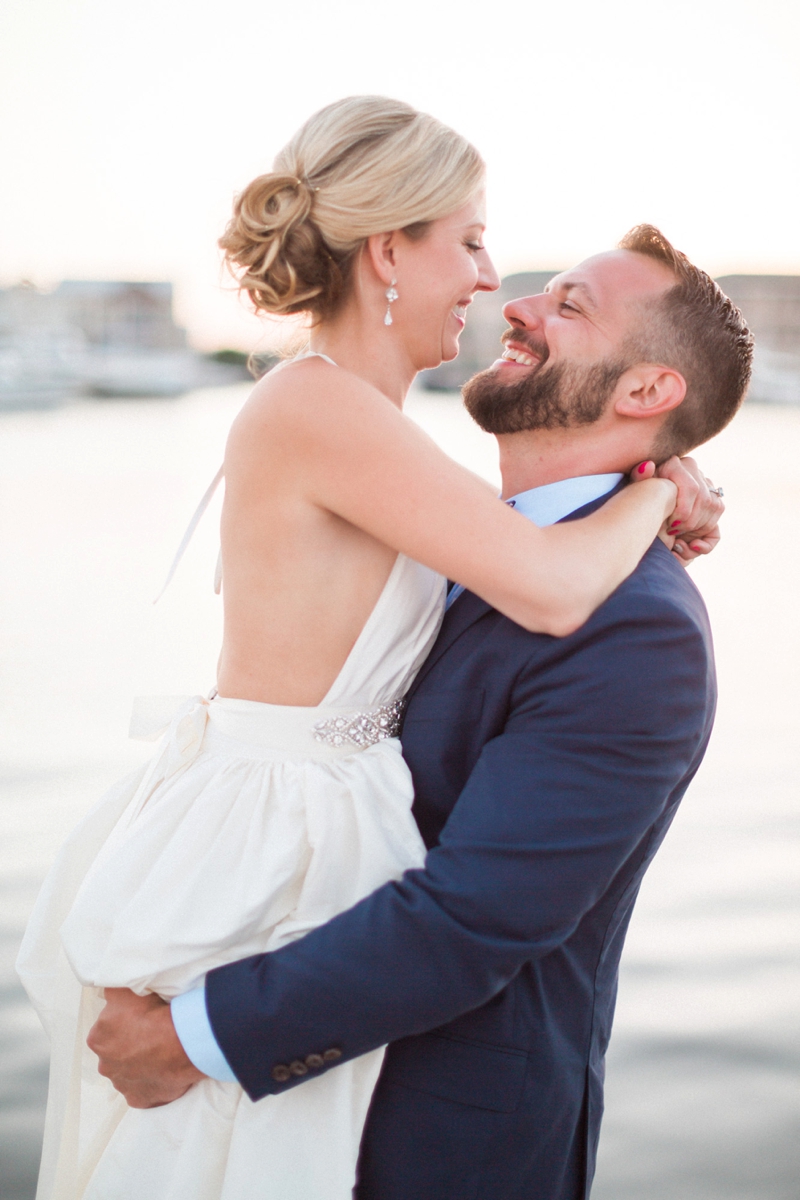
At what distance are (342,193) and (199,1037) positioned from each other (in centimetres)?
107

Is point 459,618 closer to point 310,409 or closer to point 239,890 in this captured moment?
point 310,409

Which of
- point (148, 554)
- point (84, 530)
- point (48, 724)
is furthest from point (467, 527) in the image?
point (84, 530)

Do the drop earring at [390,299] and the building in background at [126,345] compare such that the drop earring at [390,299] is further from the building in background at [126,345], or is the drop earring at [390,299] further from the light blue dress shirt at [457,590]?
the building in background at [126,345]

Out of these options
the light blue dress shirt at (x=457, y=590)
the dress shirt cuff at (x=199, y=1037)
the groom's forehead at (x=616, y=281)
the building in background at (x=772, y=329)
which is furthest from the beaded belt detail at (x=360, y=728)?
the building in background at (x=772, y=329)

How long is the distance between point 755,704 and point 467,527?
5404mm

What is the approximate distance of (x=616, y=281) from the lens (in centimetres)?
162

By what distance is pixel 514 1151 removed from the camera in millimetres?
1291

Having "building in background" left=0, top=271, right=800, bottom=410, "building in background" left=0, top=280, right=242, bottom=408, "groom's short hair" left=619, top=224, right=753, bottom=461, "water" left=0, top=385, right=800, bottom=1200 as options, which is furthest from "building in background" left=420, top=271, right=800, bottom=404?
"groom's short hair" left=619, top=224, right=753, bottom=461

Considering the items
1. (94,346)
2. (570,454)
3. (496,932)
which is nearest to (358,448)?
(570,454)

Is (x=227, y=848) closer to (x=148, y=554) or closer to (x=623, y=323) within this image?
(x=623, y=323)

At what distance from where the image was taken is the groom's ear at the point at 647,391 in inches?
61.9

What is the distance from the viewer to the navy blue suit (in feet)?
→ 3.79

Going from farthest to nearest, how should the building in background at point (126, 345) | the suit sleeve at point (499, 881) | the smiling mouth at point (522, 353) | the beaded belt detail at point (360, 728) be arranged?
the building in background at point (126, 345) < the smiling mouth at point (522, 353) < the beaded belt detail at point (360, 728) < the suit sleeve at point (499, 881)

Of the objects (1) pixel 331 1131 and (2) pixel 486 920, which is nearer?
(2) pixel 486 920
